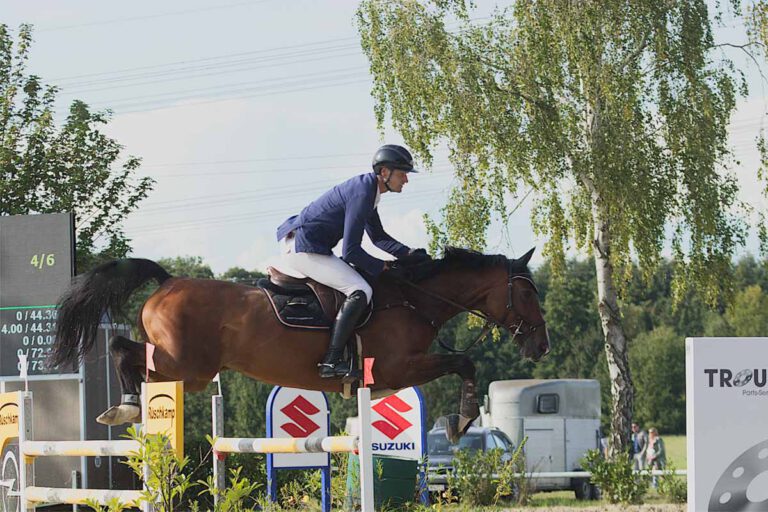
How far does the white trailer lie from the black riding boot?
14.6 m

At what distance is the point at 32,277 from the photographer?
12.5 metres

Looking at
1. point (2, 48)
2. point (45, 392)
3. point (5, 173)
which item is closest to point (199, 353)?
point (45, 392)

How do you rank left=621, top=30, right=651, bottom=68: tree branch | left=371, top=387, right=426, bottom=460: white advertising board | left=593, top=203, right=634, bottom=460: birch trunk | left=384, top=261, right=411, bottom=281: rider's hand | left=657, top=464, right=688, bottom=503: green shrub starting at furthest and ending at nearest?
1. left=593, top=203, right=634, bottom=460: birch trunk
2. left=621, top=30, right=651, bottom=68: tree branch
3. left=657, top=464, right=688, bottom=503: green shrub
4. left=371, top=387, right=426, bottom=460: white advertising board
5. left=384, top=261, right=411, bottom=281: rider's hand

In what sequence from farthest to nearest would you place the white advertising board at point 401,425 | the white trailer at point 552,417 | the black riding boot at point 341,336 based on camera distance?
the white trailer at point 552,417 → the white advertising board at point 401,425 → the black riding boot at point 341,336

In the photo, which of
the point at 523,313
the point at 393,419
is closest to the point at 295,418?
the point at 393,419

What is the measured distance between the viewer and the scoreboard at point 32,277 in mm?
12367

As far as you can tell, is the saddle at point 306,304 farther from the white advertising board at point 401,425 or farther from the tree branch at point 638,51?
the tree branch at point 638,51

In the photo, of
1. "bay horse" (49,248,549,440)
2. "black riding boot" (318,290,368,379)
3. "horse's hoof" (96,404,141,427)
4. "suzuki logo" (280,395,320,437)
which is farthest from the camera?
"suzuki logo" (280,395,320,437)

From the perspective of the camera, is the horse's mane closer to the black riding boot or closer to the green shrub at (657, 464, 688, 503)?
the black riding boot

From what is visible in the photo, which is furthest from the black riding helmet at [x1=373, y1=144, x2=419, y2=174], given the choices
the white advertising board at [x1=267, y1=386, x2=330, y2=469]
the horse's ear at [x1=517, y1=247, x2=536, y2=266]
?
the white advertising board at [x1=267, y1=386, x2=330, y2=469]

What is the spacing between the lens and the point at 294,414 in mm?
9938

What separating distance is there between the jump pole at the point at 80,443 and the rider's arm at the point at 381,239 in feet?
7.77

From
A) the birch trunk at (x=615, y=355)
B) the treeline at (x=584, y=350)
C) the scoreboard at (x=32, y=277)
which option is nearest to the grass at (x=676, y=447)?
the treeline at (x=584, y=350)

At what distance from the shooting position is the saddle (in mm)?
7359
